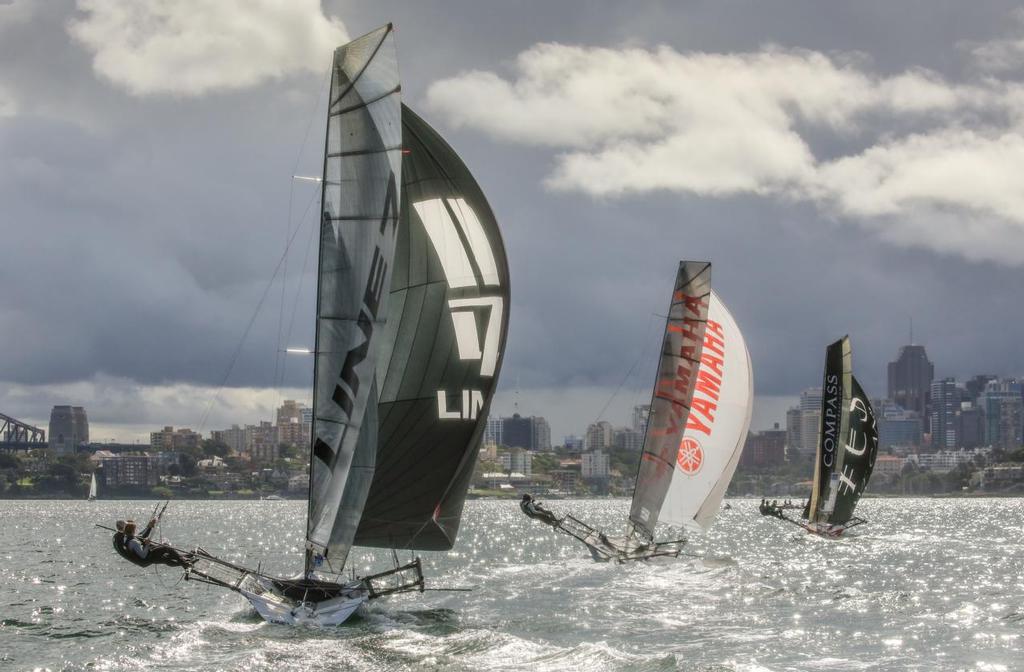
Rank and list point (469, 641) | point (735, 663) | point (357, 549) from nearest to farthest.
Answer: point (735, 663) < point (469, 641) < point (357, 549)

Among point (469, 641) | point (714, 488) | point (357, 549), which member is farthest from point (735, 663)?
point (357, 549)

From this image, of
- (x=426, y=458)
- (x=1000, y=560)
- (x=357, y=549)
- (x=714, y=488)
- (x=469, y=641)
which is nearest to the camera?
(x=469, y=641)

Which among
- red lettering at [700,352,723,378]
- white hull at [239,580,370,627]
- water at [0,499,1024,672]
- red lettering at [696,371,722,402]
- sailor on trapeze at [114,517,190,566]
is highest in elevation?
red lettering at [700,352,723,378]

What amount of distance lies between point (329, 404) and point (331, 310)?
6.25 ft

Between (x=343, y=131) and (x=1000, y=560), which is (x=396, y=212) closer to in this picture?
(x=343, y=131)

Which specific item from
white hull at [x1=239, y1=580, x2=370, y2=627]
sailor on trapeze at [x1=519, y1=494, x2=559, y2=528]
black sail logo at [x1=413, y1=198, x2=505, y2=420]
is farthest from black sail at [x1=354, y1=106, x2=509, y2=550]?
sailor on trapeze at [x1=519, y1=494, x2=559, y2=528]

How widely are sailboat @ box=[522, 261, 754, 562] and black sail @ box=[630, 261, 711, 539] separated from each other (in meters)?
0.03

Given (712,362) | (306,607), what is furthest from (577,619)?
(712,362)

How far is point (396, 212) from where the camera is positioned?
25.9 metres

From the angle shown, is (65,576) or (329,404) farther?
(65,576)

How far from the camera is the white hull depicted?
2603 centimetres

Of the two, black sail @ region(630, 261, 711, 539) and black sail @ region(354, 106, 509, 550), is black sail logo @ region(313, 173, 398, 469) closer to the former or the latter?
black sail @ region(354, 106, 509, 550)

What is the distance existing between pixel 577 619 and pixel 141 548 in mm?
10007

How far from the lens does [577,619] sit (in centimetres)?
2941
